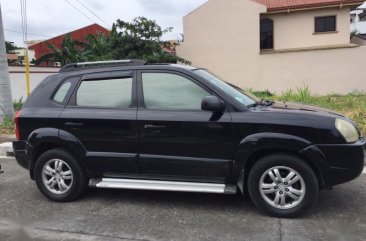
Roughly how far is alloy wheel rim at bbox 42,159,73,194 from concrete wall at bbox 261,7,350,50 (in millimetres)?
22214

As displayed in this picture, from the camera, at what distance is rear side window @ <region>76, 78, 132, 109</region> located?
16.5 ft

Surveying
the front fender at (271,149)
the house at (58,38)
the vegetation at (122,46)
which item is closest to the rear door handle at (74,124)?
the front fender at (271,149)

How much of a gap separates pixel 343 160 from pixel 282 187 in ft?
2.26

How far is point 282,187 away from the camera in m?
4.41

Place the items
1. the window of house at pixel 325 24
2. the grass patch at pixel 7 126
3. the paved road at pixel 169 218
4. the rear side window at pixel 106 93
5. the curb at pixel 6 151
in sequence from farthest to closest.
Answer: the window of house at pixel 325 24 < the grass patch at pixel 7 126 < the curb at pixel 6 151 < the rear side window at pixel 106 93 < the paved road at pixel 169 218

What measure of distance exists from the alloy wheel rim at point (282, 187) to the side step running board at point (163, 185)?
367mm

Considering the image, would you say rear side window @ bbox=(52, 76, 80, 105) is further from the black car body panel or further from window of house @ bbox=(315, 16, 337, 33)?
window of house @ bbox=(315, 16, 337, 33)

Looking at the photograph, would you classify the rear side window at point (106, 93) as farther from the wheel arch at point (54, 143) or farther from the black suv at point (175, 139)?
the wheel arch at point (54, 143)

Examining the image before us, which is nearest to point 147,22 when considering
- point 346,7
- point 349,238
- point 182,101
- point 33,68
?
point 33,68

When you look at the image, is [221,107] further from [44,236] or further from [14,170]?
[14,170]

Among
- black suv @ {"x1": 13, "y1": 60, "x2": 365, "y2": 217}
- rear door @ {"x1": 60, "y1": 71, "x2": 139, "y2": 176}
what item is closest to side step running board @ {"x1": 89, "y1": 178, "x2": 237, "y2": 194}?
black suv @ {"x1": 13, "y1": 60, "x2": 365, "y2": 217}

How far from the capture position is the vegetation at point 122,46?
20.9m

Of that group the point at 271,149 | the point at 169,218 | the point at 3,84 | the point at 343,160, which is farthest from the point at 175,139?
the point at 3,84

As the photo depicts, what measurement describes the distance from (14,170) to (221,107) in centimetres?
426
